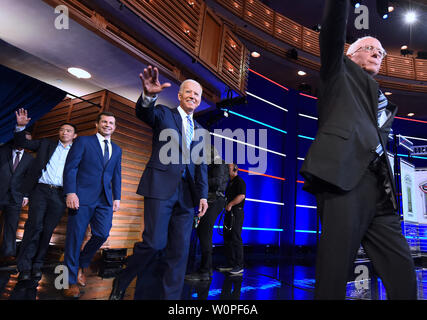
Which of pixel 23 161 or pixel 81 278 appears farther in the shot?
pixel 23 161

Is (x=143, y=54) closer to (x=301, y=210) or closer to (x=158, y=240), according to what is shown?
(x=158, y=240)

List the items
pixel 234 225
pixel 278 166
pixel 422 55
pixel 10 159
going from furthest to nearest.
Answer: pixel 422 55 → pixel 278 166 → pixel 234 225 → pixel 10 159

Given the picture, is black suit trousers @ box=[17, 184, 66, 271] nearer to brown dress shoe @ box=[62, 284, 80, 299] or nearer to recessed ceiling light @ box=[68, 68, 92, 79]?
brown dress shoe @ box=[62, 284, 80, 299]

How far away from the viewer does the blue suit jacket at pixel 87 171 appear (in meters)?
2.69

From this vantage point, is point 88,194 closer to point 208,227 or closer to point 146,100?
point 146,100

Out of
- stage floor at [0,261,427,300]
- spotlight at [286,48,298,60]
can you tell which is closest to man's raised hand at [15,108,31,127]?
stage floor at [0,261,427,300]

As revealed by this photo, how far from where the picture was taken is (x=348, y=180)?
1201 mm

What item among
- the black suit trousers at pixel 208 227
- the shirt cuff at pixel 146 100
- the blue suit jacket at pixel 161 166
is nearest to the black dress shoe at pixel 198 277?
the black suit trousers at pixel 208 227

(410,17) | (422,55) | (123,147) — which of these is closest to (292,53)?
(410,17)

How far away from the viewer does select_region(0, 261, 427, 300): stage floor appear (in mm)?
2354

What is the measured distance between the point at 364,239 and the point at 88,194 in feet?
7.69

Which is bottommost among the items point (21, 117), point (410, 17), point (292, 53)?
point (21, 117)

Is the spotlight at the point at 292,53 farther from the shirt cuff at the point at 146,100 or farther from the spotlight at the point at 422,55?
the shirt cuff at the point at 146,100
